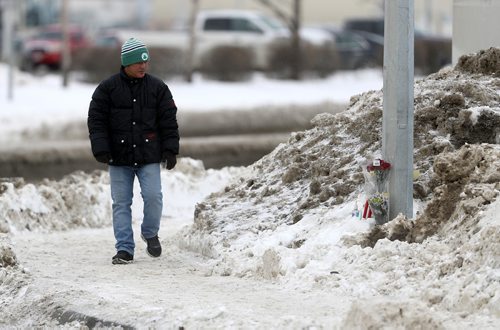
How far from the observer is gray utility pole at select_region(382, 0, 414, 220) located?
830 centimetres

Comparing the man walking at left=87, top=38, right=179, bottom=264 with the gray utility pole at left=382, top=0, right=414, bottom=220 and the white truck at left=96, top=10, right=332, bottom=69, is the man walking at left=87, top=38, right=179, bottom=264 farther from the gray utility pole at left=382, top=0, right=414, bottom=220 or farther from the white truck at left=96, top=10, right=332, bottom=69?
the white truck at left=96, top=10, right=332, bottom=69

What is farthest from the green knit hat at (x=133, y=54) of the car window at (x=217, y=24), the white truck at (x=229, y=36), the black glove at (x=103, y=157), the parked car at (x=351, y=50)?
the car window at (x=217, y=24)

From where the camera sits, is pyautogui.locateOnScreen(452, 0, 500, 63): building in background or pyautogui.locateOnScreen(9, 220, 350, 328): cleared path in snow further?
pyautogui.locateOnScreen(452, 0, 500, 63): building in background

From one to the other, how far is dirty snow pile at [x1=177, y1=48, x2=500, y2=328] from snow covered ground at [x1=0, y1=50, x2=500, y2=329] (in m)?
0.01

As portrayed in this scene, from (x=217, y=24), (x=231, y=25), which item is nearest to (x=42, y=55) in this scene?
(x=217, y=24)

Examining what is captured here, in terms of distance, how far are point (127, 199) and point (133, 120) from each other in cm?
61

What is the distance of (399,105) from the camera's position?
27.3ft

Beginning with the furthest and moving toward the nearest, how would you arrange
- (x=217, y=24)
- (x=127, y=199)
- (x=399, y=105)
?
(x=217, y=24), (x=127, y=199), (x=399, y=105)

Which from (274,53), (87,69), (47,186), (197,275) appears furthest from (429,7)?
(197,275)

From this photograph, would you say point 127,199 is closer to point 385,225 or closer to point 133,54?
point 133,54

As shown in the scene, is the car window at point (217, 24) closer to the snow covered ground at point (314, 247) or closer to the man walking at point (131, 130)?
the snow covered ground at point (314, 247)

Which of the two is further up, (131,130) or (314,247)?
(131,130)

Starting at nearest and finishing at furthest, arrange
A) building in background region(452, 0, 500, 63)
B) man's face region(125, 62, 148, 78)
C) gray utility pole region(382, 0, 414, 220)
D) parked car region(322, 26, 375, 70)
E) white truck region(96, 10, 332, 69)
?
gray utility pole region(382, 0, 414, 220)
man's face region(125, 62, 148, 78)
building in background region(452, 0, 500, 63)
white truck region(96, 10, 332, 69)
parked car region(322, 26, 375, 70)

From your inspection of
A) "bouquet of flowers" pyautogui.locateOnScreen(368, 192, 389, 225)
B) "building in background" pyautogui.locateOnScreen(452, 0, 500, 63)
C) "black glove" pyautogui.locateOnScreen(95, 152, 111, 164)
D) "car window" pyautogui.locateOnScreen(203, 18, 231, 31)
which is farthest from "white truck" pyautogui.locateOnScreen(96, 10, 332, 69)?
"bouquet of flowers" pyautogui.locateOnScreen(368, 192, 389, 225)
